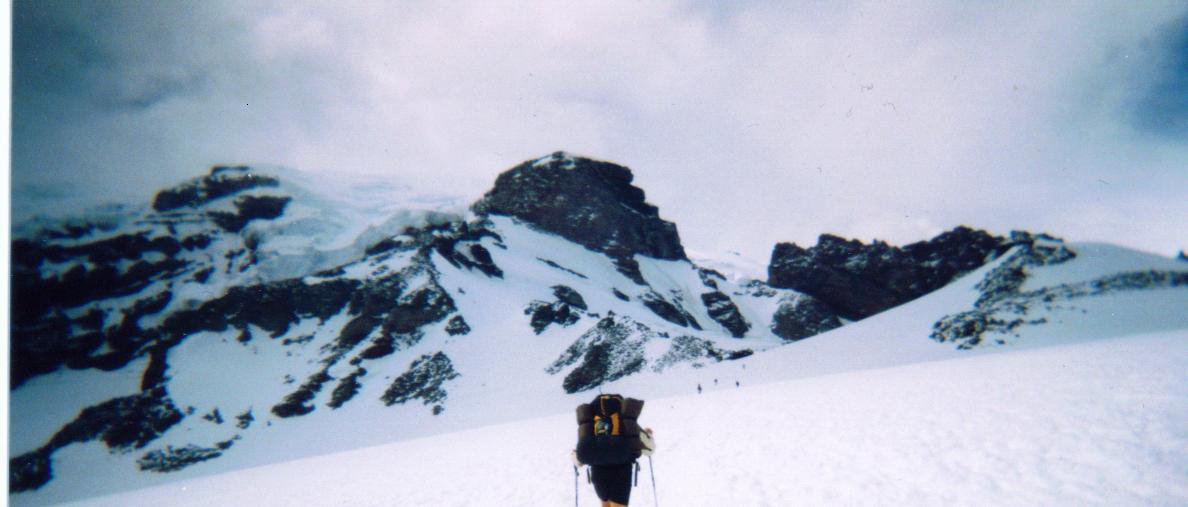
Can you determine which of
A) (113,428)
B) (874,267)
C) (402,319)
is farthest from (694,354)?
(874,267)

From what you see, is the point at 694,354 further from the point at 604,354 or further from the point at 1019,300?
the point at 1019,300

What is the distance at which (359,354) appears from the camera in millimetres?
65000

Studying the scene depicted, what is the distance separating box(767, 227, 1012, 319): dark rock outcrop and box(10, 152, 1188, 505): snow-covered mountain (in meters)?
0.47

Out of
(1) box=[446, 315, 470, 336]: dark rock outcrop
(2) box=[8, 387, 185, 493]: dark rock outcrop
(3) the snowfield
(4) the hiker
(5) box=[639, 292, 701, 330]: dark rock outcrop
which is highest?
(5) box=[639, 292, 701, 330]: dark rock outcrop

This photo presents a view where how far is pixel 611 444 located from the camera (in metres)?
5.48

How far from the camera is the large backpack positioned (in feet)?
17.9

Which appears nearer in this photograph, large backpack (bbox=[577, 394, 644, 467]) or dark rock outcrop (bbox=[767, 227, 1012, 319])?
large backpack (bbox=[577, 394, 644, 467])

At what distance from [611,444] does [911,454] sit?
6.80m

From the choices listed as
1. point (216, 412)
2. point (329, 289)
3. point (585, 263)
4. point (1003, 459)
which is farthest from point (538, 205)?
point (1003, 459)

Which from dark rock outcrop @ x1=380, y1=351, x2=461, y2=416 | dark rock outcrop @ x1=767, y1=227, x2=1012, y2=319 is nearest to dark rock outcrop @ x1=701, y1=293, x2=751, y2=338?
dark rock outcrop @ x1=767, y1=227, x2=1012, y2=319

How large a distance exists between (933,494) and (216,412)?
7145cm

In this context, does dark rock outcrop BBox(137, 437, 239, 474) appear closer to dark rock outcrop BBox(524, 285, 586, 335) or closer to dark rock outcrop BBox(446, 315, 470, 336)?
dark rock outcrop BBox(446, 315, 470, 336)

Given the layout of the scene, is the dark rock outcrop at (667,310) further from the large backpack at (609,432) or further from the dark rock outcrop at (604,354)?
the large backpack at (609,432)

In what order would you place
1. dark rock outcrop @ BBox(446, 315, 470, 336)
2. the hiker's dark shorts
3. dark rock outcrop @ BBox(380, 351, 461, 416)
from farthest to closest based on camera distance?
dark rock outcrop @ BBox(446, 315, 470, 336)
dark rock outcrop @ BBox(380, 351, 461, 416)
the hiker's dark shorts
